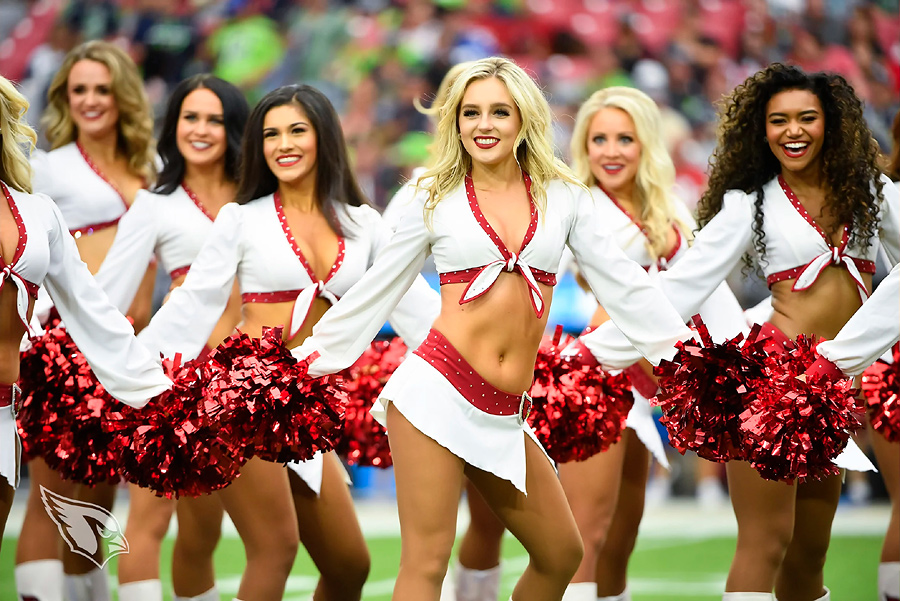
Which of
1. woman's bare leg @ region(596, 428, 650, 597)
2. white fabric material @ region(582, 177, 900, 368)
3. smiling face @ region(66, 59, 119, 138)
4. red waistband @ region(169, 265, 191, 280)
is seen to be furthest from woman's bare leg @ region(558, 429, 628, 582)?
smiling face @ region(66, 59, 119, 138)

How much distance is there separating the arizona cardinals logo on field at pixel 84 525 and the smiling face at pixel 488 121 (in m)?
1.94

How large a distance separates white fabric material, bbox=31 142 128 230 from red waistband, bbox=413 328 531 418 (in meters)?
2.22

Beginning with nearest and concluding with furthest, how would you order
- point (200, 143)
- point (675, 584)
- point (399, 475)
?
point (399, 475) → point (200, 143) → point (675, 584)

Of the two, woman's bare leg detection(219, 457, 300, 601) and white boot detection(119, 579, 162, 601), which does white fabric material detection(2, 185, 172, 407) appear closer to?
woman's bare leg detection(219, 457, 300, 601)

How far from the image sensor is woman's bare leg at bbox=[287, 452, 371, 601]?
3902mm

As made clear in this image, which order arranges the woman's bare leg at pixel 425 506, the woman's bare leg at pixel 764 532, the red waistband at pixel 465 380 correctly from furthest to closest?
the woman's bare leg at pixel 764 532 < the red waistband at pixel 465 380 < the woman's bare leg at pixel 425 506

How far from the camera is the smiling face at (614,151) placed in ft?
16.3

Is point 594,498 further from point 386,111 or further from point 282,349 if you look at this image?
point 386,111

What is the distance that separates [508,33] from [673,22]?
1278 mm

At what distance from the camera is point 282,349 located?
12.0 ft

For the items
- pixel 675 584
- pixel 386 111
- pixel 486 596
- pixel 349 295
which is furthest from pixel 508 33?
pixel 349 295

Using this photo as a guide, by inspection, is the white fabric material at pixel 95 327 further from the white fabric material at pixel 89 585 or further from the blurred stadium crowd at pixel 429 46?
the blurred stadium crowd at pixel 429 46

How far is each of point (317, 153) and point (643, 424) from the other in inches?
64.0

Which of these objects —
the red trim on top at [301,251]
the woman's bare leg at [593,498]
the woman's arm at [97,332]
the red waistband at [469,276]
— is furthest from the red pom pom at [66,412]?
the woman's bare leg at [593,498]
